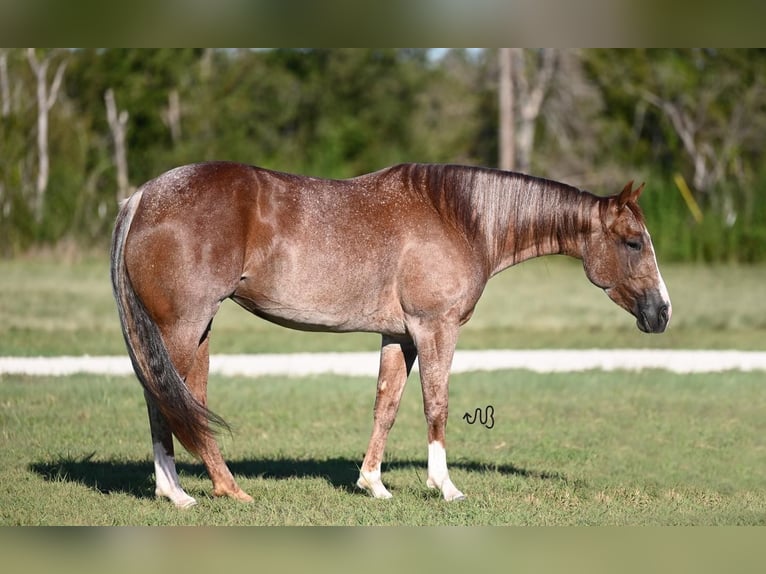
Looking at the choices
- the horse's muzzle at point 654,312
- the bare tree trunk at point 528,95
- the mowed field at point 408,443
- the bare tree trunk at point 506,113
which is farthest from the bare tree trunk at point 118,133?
the horse's muzzle at point 654,312

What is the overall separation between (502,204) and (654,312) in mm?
1300

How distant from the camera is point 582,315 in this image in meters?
19.5

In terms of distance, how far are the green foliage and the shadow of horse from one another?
18042 mm

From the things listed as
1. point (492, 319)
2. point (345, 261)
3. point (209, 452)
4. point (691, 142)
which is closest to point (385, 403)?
point (345, 261)

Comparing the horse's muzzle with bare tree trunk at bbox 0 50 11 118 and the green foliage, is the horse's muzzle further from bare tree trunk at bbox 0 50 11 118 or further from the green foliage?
bare tree trunk at bbox 0 50 11 118

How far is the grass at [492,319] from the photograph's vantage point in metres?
15.7

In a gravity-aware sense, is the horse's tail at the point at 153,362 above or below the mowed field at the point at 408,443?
above

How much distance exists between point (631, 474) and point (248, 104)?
2602 cm

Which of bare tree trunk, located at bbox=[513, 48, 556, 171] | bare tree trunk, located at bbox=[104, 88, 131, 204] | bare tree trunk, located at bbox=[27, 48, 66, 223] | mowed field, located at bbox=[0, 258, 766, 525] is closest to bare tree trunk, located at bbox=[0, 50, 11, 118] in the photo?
bare tree trunk, located at bbox=[27, 48, 66, 223]

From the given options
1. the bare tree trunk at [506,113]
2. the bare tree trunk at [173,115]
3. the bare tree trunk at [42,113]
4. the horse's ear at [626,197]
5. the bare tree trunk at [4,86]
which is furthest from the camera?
the bare tree trunk at [173,115]

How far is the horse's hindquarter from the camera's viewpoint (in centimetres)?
663

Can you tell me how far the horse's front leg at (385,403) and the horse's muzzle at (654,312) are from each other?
5.36 ft

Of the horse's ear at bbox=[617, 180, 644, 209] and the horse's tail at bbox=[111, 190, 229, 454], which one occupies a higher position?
the horse's ear at bbox=[617, 180, 644, 209]

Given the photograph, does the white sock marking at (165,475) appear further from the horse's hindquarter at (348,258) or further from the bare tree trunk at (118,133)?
the bare tree trunk at (118,133)
